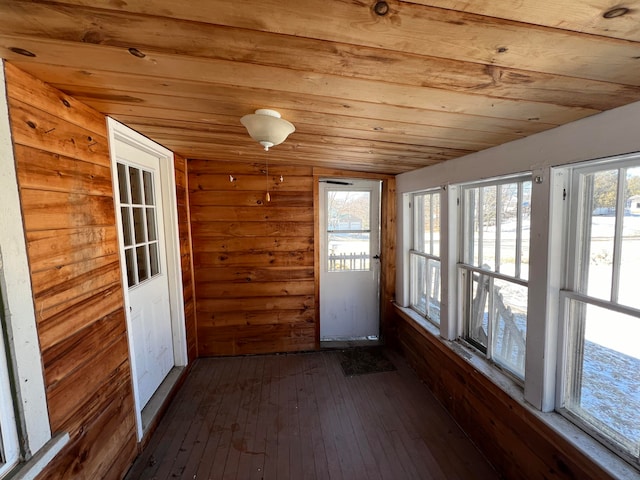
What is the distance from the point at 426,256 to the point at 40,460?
2.70m

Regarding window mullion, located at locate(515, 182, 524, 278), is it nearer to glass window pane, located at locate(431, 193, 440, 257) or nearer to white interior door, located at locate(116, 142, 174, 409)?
glass window pane, located at locate(431, 193, 440, 257)

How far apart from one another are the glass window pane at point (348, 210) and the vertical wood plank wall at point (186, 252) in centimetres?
148

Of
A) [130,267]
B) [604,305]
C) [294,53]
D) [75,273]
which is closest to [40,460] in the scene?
[75,273]

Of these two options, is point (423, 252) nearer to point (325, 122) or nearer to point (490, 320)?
point (490, 320)

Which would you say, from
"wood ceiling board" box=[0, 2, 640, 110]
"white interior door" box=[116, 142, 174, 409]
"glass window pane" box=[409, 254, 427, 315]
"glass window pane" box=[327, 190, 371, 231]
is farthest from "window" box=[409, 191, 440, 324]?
"white interior door" box=[116, 142, 174, 409]

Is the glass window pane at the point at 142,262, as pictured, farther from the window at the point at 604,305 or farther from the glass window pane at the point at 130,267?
the window at the point at 604,305

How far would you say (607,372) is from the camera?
1267 millimetres

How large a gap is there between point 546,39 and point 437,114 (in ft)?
1.74

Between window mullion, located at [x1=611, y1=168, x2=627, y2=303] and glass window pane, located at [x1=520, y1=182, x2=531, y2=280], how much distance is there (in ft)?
1.29

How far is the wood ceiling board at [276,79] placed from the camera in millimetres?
852

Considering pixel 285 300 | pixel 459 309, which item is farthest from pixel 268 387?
pixel 459 309

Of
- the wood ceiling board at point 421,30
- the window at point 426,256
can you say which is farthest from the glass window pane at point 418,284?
the wood ceiling board at point 421,30

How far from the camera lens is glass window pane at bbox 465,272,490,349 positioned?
1961 mm

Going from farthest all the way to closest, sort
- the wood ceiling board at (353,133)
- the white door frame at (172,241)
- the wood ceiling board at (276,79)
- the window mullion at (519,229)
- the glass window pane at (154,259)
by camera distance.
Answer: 1. the glass window pane at (154,259)
2. the white door frame at (172,241)
3. the window mullion at (519,229)
4. the wood ceiling board at (353,133)
5. the wood ceiling board at (276,79)
